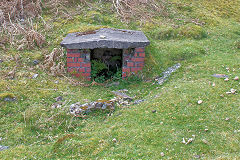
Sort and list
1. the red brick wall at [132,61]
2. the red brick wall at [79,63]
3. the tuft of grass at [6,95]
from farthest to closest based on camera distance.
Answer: the red brick wall at [132,61]
the red brick wall at [79,63]
the tuft of grass at [6,95]

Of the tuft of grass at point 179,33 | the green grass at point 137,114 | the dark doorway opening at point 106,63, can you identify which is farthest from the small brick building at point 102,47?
the tuft of grass at point 179,33

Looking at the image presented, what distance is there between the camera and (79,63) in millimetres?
6688

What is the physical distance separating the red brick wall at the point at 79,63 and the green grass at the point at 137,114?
42 cm

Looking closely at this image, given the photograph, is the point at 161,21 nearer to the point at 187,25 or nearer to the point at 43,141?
the point at 187,25

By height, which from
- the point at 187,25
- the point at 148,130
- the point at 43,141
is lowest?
the point at 43,141

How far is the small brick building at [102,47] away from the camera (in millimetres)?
6375

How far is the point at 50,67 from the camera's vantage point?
6.77m

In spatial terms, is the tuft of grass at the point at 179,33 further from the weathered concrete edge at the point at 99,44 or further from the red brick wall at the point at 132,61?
the weathered concrete edge at the point at 99,44

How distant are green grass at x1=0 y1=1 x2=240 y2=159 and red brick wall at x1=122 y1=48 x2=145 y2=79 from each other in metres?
0.26

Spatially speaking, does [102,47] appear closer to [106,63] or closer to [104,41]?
[104,41]

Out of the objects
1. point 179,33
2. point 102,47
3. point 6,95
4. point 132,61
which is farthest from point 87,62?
point 179,33

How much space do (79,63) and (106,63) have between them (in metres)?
1.02

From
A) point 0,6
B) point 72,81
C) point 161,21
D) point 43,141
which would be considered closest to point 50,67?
point 72,81

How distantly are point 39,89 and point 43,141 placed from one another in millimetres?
1817
